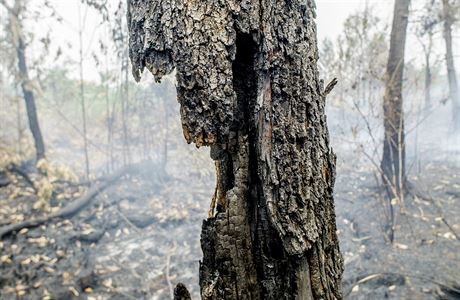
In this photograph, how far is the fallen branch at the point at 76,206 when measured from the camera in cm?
592

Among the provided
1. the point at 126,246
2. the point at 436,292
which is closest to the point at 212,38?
the point at 436,292

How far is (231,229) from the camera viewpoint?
1430mm

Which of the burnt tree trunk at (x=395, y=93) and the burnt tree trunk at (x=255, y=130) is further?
the burnt tree trunk at (x=395, y=93)

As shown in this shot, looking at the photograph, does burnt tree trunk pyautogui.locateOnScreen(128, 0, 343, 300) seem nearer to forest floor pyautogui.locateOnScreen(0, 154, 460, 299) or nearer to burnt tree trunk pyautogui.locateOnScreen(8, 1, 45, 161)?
forest floor pyautogui.locateOnScreen(0, 154, 460, 299)

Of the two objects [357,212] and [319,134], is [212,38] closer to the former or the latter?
[319,134]

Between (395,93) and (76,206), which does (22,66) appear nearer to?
(76,206)

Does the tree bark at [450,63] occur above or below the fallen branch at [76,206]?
above

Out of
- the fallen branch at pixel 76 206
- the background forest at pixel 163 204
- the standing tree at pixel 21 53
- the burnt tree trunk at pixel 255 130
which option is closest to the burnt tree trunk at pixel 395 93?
the background forest at pixel 163 204

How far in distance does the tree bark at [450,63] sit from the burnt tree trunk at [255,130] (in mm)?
10594

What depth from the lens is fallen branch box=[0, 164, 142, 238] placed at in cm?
592

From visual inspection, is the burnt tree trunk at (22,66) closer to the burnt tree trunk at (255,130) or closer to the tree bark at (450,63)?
the burnt tree trunk at (255,130)

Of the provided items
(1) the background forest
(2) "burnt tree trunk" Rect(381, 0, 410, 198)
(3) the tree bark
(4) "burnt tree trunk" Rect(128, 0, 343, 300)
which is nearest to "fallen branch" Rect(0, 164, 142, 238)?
(1) the background forest

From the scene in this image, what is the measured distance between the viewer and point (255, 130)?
1377mm

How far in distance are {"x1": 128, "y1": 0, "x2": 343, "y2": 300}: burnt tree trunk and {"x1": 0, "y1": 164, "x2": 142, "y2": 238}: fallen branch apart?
583 centimetres
